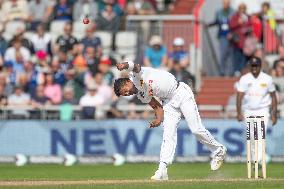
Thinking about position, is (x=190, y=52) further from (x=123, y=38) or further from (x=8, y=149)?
(x=8, y=149)

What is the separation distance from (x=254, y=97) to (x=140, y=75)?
4996 mm

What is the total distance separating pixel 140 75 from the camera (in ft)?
54.1

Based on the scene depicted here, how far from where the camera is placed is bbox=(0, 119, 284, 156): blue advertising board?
2473 centimetres

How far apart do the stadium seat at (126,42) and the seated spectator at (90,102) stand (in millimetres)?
2141

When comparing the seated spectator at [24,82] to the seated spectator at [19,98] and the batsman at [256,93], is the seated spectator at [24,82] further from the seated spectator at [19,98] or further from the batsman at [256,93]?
the batsman at [256,93]

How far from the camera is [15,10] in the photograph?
29031 mm

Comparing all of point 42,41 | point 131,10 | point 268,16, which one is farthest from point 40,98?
point 268,16

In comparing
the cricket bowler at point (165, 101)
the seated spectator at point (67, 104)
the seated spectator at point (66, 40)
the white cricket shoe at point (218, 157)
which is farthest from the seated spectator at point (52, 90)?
the cricket bowler at point (165, 101)

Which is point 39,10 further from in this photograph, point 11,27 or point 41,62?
point 41,62

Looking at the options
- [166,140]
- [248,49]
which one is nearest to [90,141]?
[248,49]

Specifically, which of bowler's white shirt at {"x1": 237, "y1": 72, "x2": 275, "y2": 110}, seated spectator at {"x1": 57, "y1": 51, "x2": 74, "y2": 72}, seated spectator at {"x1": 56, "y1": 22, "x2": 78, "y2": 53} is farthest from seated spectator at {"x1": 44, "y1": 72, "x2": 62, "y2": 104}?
bowler's white shirt at {"x1": 237, "y1": 72, "x2": 275, "y2": 110}

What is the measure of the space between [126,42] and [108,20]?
0.91m

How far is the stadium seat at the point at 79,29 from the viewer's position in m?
27.9

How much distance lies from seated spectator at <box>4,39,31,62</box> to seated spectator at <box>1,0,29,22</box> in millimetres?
1552
